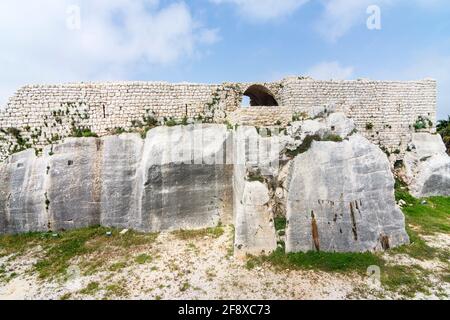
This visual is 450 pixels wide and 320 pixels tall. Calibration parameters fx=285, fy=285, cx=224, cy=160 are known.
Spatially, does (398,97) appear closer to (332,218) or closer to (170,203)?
(332,218)

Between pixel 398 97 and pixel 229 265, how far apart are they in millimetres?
14064

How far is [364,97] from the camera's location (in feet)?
53.4

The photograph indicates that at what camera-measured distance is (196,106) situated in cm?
1467

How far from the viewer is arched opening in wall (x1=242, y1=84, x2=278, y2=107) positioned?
635 inches

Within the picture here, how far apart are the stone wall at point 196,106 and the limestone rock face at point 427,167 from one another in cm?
70

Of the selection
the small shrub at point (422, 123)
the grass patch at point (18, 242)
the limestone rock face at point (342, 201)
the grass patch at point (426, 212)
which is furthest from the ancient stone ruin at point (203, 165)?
the small shrub at point (422, 123)

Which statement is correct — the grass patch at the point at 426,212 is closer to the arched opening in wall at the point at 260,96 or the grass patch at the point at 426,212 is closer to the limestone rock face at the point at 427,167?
the limestone rock face at the point at 427,167

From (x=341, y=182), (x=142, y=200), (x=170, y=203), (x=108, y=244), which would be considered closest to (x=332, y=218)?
(x=341, y=182)

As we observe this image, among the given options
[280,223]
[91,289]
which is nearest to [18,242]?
[91,289]

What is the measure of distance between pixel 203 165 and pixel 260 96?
7.56 meters

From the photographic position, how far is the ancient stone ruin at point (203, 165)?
1077 centimetres

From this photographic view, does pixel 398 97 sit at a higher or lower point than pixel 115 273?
higher

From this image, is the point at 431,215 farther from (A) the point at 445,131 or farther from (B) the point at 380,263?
(A) the point at 445,131

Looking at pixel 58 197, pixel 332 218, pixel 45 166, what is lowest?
pixel 332 218
